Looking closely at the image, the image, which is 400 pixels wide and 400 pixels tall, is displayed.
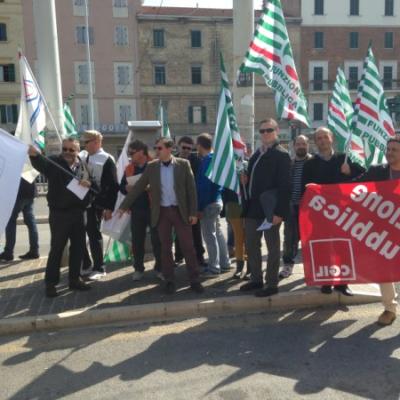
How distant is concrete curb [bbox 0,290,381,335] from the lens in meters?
4.51

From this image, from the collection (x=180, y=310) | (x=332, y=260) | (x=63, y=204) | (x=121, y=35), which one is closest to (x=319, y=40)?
(x=121, y=35)

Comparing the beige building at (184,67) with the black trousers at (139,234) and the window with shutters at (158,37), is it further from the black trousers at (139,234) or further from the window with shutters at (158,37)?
the black trousers at (139,234)

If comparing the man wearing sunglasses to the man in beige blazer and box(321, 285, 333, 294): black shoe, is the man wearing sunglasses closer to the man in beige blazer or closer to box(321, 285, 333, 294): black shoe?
the man in beige blazer

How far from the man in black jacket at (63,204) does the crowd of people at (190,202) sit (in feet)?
0.04

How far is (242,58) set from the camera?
8.88 m

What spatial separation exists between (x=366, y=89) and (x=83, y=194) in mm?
3698

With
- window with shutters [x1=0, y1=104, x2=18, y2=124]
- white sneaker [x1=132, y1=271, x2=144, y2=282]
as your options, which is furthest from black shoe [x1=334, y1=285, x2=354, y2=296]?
window with shutters [x1=0, y1=104, x2=18, y2=124]

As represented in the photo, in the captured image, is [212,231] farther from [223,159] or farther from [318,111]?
[318,111]

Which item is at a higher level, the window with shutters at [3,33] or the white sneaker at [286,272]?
the window with shutters at [3,33]

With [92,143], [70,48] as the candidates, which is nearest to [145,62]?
[70,48]

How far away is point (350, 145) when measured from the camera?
5.21 metres

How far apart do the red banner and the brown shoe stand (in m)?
0.36

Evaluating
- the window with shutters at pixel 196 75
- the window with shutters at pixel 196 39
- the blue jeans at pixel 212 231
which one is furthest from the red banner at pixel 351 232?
the window with shutters at pixel 196 39

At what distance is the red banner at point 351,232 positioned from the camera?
4.34 metres
